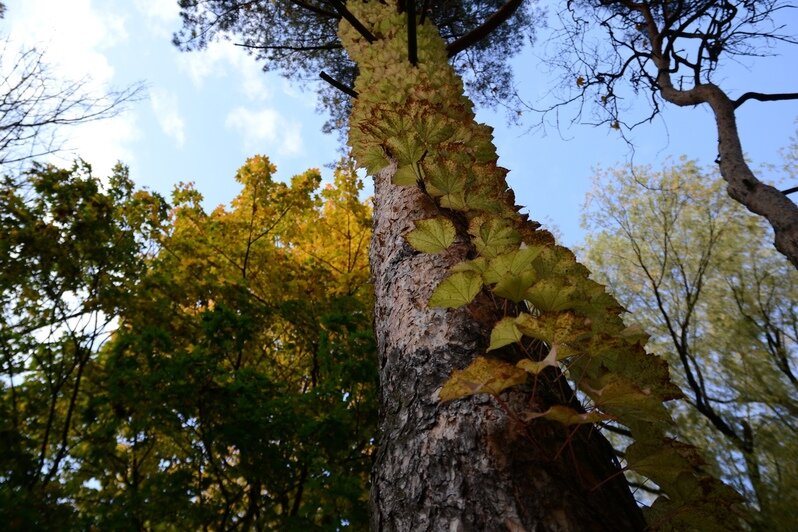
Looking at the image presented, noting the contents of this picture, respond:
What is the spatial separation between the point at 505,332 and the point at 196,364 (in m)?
2.51

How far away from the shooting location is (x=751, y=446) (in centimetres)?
458

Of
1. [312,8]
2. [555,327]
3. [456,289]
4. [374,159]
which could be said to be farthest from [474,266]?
[312,8]

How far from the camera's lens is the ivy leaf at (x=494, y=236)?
90 centimetres

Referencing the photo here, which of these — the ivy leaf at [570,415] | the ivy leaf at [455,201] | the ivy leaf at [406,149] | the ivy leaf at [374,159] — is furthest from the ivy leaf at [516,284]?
the ivy leaf at [374,159]

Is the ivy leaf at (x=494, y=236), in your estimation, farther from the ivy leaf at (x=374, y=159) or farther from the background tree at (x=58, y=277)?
the background tree at (x=58, y=277)

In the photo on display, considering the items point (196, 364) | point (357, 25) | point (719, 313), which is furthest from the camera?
point (719, 313)

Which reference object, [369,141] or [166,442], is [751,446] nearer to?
[369,141]

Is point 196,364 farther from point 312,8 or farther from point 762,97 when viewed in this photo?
point 762,97

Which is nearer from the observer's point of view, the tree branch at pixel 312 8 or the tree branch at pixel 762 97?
the tree branch at pixel 312 8

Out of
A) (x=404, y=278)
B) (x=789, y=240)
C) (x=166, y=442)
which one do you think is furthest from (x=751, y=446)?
(x=166, y=442)

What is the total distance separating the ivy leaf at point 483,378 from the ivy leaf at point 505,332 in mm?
66

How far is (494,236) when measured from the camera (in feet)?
2.96

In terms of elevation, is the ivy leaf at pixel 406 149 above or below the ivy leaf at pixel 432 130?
below

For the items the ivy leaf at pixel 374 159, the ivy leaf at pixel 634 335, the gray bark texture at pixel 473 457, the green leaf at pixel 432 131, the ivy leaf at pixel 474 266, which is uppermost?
the ivy leaf at pixel 374 159
